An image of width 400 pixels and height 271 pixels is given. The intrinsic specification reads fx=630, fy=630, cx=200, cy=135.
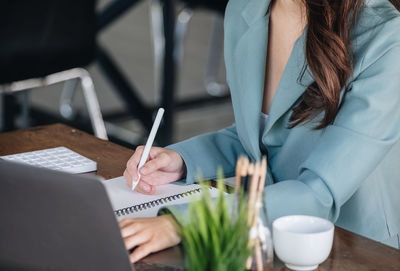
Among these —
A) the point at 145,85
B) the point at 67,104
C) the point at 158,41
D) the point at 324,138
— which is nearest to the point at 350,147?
the point at 324,138

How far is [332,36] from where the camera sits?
118 cm

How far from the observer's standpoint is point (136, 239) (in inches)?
35.8

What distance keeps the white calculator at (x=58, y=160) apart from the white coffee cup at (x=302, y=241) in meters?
0.59

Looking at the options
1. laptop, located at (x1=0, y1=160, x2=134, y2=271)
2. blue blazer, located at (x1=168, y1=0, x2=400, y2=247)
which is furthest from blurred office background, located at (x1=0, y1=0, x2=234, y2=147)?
laptop, located at (x1=0, y1=160, x2=134, y2=271)

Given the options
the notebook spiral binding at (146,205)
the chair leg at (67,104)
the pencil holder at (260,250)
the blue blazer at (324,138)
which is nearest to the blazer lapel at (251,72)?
the blue blazer at (324,138)

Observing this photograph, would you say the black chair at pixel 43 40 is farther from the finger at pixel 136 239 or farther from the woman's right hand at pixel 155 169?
the finger at pixel 136 239

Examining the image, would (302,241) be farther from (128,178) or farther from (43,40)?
(43,40)

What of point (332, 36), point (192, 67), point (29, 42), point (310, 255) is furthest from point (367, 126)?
point (192, 67)

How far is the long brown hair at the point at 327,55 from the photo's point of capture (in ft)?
3.82

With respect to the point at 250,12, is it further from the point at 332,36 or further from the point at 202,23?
the point at 202,23

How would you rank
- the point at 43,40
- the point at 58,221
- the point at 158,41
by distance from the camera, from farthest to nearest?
the point at 158,41
the point at 43,40
the point at 58,221

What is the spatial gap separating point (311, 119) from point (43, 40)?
1904 mm

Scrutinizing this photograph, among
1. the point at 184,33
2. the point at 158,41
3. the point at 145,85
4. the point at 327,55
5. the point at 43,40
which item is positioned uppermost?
the point at 327,55

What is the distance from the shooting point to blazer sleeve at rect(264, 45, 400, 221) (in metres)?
1.05
